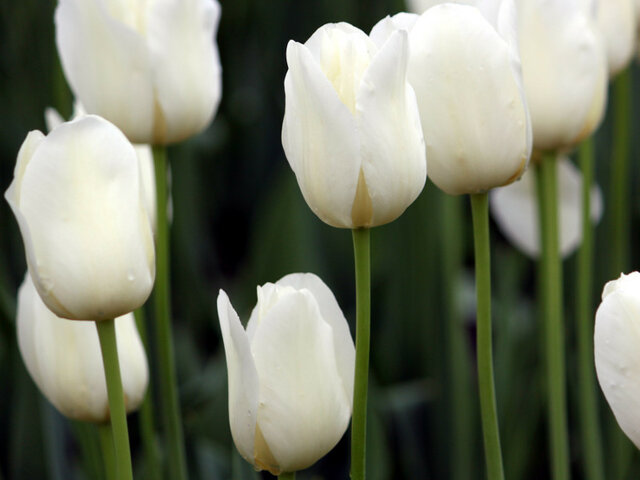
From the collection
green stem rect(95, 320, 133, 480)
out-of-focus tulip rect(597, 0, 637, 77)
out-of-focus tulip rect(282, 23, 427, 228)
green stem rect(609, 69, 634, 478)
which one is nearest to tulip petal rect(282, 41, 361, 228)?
out-of-focus tulip rect(282, 23, 427, 228)

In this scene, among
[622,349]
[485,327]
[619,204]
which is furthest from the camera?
[619,204]

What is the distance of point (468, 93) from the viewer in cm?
48

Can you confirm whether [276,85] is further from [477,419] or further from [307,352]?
[307,352]

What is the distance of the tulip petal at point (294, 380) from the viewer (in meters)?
0.44

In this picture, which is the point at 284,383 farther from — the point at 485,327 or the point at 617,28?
the point at 617,28

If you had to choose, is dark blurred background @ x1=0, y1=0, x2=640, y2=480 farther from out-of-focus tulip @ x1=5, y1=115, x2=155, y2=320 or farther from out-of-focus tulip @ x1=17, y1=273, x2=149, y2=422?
out-of-focus tulip @ x1=5, y1=115, x2=155, y2=320

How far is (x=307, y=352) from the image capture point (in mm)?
444

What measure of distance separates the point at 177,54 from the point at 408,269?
49 centimetres

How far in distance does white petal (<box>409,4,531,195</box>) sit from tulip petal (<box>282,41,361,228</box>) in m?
0.07

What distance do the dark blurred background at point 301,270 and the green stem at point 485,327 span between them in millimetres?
198

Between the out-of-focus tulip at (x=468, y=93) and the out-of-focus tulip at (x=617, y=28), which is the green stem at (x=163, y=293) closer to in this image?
the out-of-focus tulip at (x=468, y=93)

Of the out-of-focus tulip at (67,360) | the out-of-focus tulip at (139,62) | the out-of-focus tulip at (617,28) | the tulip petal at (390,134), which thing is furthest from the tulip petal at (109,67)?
the out-of-focus tulip at (617,28)

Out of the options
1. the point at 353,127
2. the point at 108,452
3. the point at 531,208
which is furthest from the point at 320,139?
the point at 531,208

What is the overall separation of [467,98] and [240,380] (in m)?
0.18
